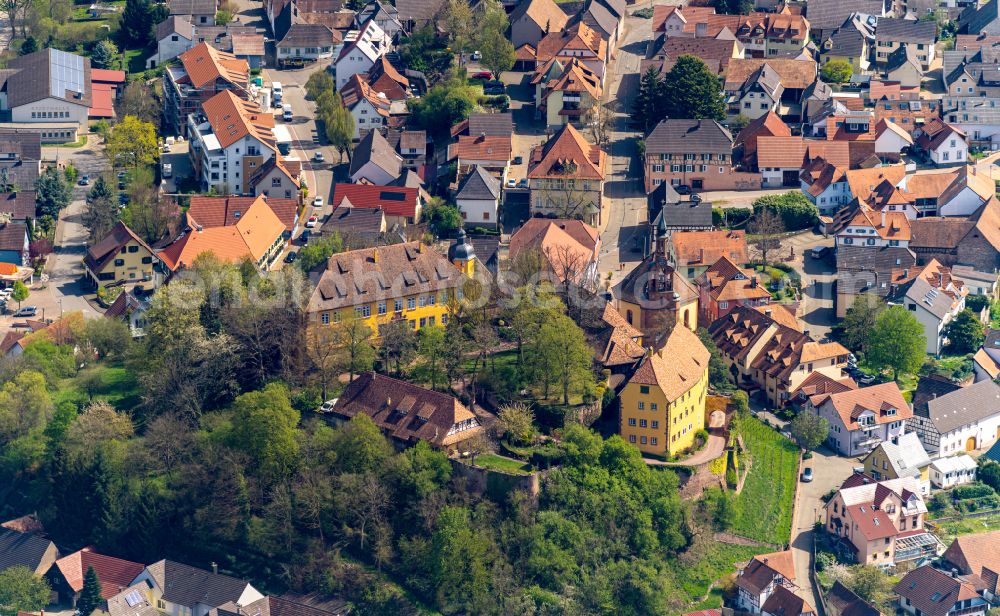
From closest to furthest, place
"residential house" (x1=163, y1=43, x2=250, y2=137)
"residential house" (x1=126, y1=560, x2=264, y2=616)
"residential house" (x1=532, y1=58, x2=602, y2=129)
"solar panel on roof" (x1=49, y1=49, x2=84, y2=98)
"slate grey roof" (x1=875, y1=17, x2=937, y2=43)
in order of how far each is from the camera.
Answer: "residential house" (x1=126, y1=560, x2=264, y2=616), "residential house" (x1=532, y1=58, x2=602, y2=129), "residential house" (x1=163, y1=43, x2=250, y2=137), "solar panel on roof" (x1=49, y1=49, x2=84, y2=98), "slate grey roof" (x1=875, y1=17, x2=937, y2=43)

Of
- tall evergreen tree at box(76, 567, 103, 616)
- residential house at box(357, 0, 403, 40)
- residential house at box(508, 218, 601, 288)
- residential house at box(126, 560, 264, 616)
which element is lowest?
tall evergreen tree at box(76, 567, 103, 616)

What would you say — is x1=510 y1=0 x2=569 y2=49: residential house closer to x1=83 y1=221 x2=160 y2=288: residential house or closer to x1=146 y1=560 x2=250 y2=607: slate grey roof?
x1=83 y1=221 x2=160 y2=288: residential house

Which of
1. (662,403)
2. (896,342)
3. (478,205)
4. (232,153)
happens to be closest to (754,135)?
(478,205)

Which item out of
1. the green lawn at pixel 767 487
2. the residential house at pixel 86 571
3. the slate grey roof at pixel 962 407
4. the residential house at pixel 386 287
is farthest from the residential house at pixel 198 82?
the slate grey roof at pixel 962 407

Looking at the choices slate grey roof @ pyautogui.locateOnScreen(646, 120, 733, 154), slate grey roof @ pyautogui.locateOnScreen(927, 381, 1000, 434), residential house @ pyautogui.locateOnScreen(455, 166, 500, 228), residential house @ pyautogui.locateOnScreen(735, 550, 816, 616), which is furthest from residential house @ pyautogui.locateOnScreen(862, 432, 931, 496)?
residential house @ pyautogui.locateOnScreen(455, 166, 500, 228)

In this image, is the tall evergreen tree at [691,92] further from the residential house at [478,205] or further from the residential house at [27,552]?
Answer: the residential house at [27,552]

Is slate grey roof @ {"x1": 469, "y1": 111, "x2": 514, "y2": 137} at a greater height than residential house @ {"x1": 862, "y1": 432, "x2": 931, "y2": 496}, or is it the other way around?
slate grey roof @ {"x1": 469, "y1": 111, "x2": 514, "y2": 137}

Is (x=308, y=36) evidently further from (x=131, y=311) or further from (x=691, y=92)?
(x=131, y=311)
